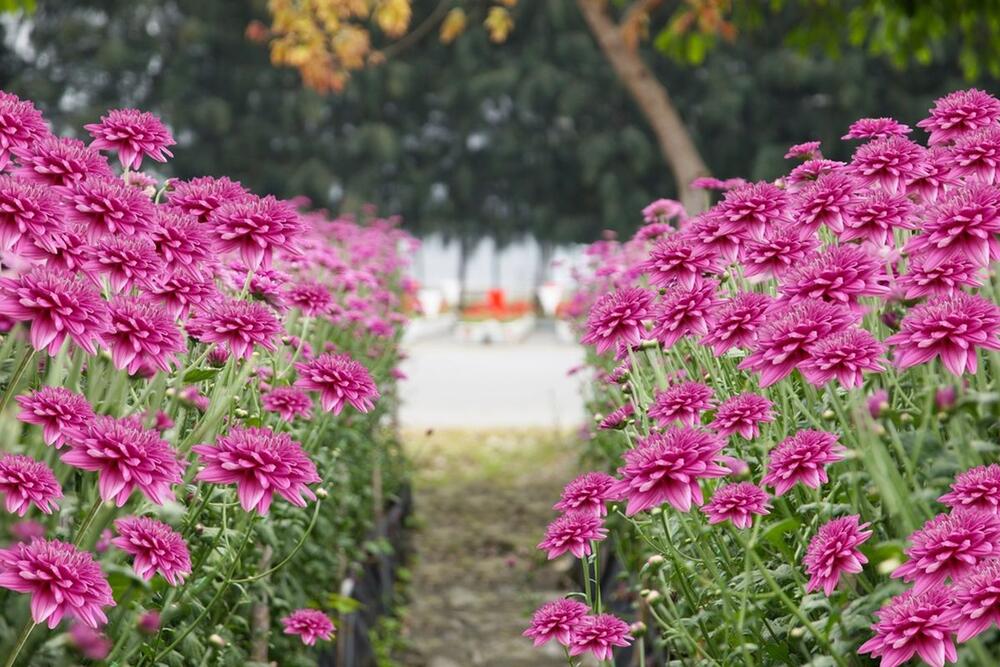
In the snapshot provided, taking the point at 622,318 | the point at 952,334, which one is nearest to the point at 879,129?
the point at 622,318

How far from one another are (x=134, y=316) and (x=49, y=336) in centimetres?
13

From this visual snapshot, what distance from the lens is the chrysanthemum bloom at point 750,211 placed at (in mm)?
1862

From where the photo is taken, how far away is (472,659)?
4.60m

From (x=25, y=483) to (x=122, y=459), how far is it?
0.13 meters

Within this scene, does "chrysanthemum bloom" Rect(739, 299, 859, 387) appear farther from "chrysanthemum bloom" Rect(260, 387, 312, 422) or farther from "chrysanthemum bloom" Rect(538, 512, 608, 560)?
"chrysanthemum bloom" Rect(260, 387, 312, 422)

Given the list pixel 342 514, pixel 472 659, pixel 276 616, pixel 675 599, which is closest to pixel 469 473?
pixel 472 659

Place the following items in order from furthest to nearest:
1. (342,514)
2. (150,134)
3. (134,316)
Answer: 1. (342,514)
2. (150,134)
3. (134,316)

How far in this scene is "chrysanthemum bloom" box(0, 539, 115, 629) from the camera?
4.22ft

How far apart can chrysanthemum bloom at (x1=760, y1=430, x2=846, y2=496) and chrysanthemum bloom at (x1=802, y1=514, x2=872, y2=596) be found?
8cm

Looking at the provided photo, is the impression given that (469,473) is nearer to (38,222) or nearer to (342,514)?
(342,514)

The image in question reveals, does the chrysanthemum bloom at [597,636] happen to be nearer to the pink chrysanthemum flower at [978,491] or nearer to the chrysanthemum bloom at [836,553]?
the chrysanthemum bloom at [836,553]

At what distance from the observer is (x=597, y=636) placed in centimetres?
177

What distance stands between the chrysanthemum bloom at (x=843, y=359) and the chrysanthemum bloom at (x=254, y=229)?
2.86ft

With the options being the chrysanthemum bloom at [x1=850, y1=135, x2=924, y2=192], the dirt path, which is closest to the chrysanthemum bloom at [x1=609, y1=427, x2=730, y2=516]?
the chrysanthemum bloom at [x1=850, y1=135, x2=924, y2=192]
